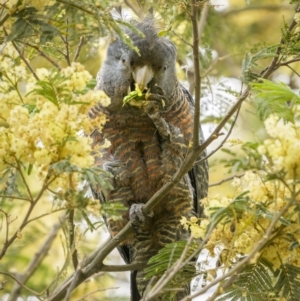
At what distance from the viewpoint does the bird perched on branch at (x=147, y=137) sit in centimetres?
414

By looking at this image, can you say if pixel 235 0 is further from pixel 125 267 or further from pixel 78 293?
pixel 125 267

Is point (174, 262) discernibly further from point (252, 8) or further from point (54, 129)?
point (252, 8)

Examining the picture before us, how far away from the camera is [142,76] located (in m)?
4.01

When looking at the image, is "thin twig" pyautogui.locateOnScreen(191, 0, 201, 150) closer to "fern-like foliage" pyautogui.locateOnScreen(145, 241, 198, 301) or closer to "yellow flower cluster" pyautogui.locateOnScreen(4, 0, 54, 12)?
"fern-like foliage" pyautogui.locateOnScreen(145, 241, 198, 301)

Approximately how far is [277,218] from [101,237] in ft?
11.2

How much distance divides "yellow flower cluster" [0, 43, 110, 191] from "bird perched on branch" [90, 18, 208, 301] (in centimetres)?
156

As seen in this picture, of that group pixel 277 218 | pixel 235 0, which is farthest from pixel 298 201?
pixel 235 0

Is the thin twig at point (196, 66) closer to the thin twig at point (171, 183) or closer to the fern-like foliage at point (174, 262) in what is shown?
the thin twig at point (171, 183)

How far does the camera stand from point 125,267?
11.8 ft

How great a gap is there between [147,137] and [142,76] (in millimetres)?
523

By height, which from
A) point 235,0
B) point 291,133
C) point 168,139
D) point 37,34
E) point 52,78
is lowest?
point 291,133

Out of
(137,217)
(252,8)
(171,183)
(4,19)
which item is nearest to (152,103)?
(137,217)

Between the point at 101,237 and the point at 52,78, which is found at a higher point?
the point at 101,237

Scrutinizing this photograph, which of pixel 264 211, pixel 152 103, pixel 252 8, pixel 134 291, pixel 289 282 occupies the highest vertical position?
pixel 252 8
